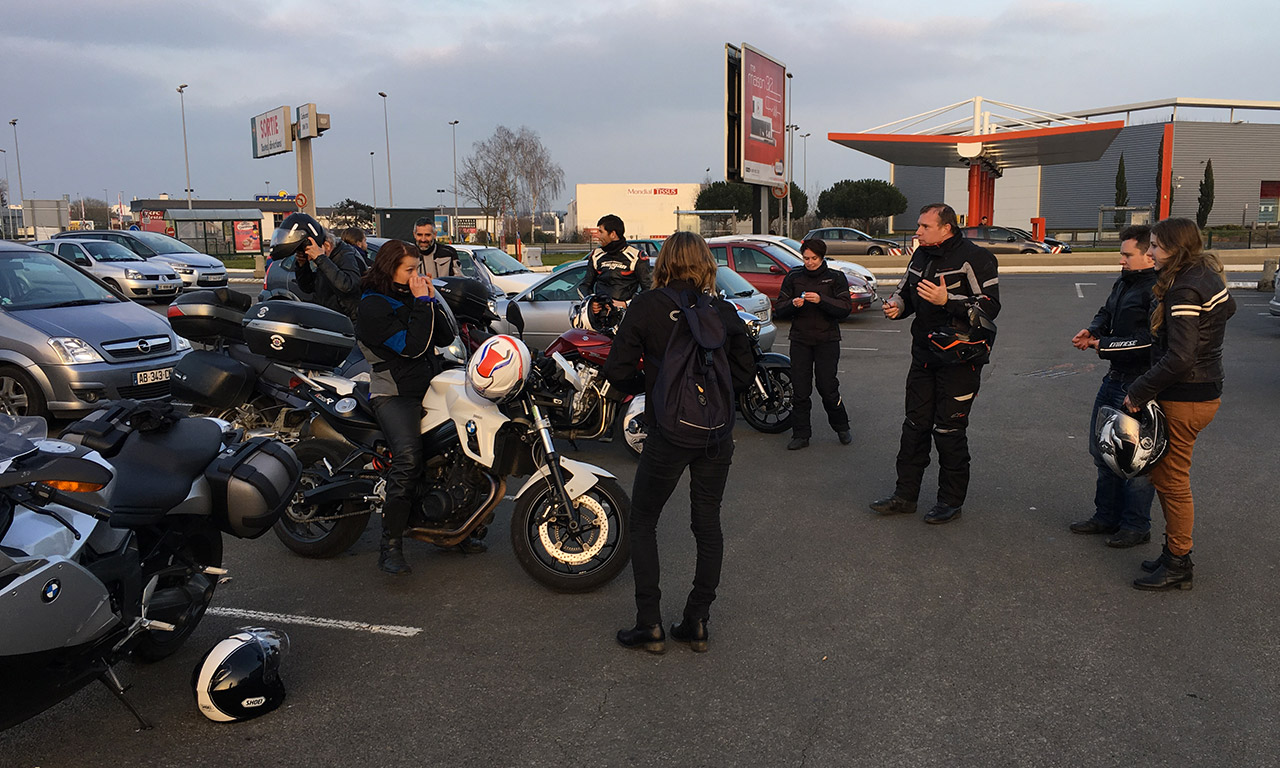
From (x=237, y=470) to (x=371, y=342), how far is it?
1.31 meters

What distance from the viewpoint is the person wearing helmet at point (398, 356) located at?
4988mm

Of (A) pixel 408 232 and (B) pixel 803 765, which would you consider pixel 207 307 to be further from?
(A) pixel 408 232

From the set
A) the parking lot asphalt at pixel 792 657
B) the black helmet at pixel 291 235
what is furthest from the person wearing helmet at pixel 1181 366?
the black helmet at pixel 291 235

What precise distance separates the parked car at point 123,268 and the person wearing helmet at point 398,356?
1886 cm

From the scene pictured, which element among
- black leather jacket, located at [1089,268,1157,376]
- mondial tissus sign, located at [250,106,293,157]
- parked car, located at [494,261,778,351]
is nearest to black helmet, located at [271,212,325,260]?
parked car, located at [494,261,778,351]

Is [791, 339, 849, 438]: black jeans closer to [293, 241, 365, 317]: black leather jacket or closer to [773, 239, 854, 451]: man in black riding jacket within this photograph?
[773, 239, 854, 451]: man in black riding jacket

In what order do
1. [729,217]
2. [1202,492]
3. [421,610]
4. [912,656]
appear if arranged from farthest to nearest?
[729,217] → [1202,492] → [421,610] → [912,656]

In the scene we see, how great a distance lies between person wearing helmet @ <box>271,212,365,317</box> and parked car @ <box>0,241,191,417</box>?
1509 millimetres

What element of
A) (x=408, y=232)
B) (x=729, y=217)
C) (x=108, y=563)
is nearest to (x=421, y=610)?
(x=108, y=563)

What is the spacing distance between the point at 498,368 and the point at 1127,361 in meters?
3.66

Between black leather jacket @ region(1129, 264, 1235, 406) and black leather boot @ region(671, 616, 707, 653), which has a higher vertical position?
black leather jacket @ region(1129, 264, 1235, 406)

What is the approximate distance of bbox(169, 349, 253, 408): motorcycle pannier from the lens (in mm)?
5582

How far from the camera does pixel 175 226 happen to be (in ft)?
160

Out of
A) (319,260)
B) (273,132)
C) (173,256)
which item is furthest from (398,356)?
(273,132)
